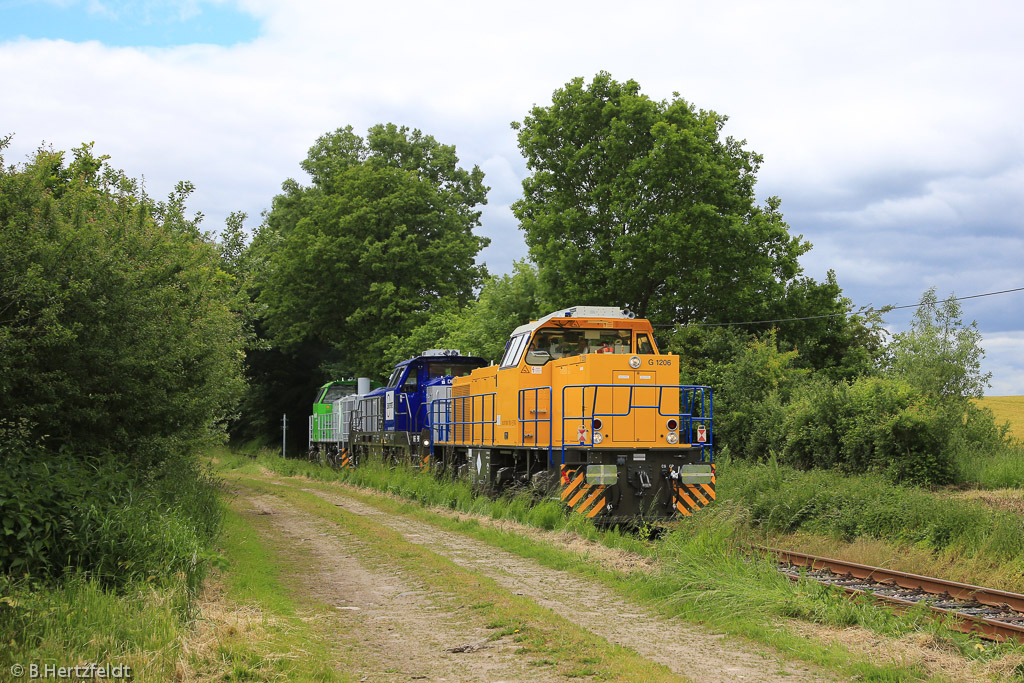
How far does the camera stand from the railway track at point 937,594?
7570 mm

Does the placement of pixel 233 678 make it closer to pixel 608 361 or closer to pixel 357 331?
pixel 608 361

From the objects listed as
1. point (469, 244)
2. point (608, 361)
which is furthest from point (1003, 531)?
point (469, 244)

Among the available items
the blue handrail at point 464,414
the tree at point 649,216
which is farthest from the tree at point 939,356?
the blue handrail at point 464,414

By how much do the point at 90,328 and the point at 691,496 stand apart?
8.99 metres

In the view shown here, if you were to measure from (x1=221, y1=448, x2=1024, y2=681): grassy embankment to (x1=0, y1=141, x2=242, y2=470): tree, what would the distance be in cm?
519

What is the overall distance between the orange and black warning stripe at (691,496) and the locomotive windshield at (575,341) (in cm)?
282

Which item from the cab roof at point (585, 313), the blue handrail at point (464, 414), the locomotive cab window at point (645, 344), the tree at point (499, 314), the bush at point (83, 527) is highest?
the tree at point (499, 314)

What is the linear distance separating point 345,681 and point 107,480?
3776 millimetres

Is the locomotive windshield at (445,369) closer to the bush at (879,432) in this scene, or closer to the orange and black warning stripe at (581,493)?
the bush at (879,432)

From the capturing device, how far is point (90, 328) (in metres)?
8.81

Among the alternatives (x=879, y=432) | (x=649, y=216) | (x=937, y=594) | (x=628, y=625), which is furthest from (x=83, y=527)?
(x=649, y=216)

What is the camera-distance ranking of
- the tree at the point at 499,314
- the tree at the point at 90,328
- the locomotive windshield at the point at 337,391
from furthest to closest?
the locomotive windshield at the point at 337,391
the tree at the point at 499,314
the tree at the point at 90,328

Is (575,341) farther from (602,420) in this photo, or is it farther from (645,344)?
(602,420)

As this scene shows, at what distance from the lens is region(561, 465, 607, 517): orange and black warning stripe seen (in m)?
13.1
